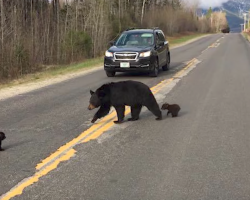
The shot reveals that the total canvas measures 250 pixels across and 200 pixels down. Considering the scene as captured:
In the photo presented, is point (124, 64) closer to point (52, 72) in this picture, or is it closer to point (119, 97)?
point (52, 72)

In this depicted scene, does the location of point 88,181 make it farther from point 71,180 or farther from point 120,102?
point 120,102

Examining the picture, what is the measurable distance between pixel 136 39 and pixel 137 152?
984 centimetres

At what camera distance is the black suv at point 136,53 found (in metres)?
13.2

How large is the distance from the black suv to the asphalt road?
423 centimetres

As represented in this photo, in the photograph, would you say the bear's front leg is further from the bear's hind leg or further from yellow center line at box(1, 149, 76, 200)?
yellow center line at box(1, 149, 76, 200)

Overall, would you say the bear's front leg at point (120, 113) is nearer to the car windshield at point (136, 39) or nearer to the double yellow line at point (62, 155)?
the double yellow line at point (62, 155)

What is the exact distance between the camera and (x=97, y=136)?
5.84 meters

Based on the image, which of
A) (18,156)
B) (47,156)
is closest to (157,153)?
(47,156)

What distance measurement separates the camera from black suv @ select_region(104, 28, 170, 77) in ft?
43.2

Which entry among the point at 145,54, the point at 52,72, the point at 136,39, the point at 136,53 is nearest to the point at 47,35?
the point at 52,72

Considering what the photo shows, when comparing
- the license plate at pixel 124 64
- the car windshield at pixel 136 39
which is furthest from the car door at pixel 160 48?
the license plate at pixel 124 64

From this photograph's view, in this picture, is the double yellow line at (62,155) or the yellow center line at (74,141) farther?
the yellow center line at (74,141)

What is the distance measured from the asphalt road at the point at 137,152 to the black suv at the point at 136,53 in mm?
4231

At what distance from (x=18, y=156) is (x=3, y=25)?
1207 centimetres
